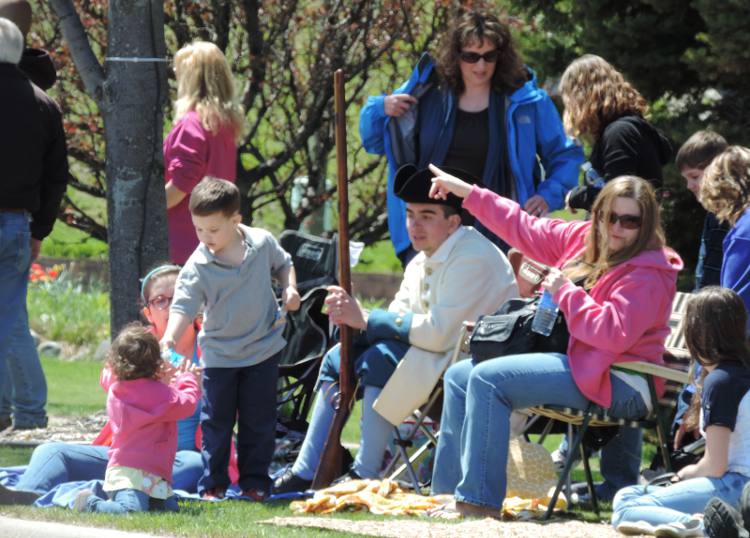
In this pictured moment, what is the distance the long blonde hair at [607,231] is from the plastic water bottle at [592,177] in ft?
3.02

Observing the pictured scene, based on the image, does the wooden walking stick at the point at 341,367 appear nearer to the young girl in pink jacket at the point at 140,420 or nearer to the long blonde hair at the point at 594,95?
the young girl in pink jacket at the point at 140,420

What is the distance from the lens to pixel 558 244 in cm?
654

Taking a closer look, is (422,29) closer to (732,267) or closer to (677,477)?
(732,267)

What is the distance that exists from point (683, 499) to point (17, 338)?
14.0ft

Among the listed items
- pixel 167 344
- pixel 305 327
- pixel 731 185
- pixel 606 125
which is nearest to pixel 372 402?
pixel 167 344

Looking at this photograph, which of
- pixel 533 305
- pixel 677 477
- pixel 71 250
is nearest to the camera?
pixel 677 477

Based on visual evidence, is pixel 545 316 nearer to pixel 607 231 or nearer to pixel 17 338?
pixel 607 231

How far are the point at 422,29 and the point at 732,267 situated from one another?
601cm

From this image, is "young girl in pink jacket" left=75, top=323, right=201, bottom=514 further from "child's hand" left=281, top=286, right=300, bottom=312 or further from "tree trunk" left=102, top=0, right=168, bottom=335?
"tree trunk" left=102, top=0, right=168, bottom=335

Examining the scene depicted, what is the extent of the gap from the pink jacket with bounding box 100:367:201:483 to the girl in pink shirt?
2087mm

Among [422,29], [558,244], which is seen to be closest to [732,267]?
[558,244]

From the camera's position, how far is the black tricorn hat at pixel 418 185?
22.1 feet

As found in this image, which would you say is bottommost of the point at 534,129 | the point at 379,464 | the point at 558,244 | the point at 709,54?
the point at 379,464

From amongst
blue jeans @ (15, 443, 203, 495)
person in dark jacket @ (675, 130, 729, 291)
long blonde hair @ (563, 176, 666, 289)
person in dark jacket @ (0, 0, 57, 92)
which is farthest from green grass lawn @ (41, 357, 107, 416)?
long blonde hair @ (563, 176, 666, 289)
